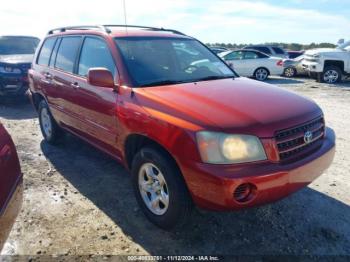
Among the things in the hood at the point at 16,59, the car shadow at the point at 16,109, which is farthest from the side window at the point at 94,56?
the hood at the point at 16,59

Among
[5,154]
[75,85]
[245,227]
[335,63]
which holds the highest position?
[75,85]

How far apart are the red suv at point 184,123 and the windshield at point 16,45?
6.82m

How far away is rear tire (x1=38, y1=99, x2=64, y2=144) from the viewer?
541 centimetres

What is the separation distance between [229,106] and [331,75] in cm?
1243

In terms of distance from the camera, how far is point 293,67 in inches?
635

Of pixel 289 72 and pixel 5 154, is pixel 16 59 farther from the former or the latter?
pixel 289 72

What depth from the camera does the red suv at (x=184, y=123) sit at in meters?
2.66

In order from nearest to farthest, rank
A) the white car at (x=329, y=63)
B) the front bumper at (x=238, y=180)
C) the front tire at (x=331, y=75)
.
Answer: the front bumper at (x=238, y=180), the white car at (x=329, y=63), the front tire at (x=331, y=75)

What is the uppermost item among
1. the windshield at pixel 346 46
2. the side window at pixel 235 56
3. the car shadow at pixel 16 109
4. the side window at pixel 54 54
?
the side window at pixel 54 54

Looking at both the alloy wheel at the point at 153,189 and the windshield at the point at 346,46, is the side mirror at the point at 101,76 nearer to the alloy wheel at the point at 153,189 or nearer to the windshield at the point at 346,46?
the alloy wheel at the point at 153,189

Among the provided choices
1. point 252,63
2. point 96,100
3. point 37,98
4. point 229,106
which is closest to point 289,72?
point 252,63

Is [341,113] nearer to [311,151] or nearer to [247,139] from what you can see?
[311,151]

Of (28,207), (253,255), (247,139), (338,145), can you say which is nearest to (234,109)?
(247,139)

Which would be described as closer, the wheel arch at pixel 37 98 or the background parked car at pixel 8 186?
the background parked car at pixel 8 186
